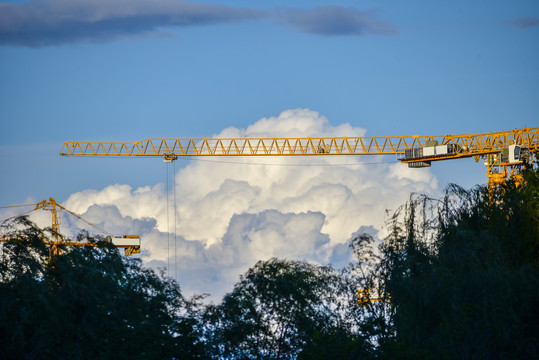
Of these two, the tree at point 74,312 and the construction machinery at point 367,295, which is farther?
the construction machinery at point 367,295

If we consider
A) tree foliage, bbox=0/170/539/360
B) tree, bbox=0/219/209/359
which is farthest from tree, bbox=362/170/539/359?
tree, bbox=0/219/209/359

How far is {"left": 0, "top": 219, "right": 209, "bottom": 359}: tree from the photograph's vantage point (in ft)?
167

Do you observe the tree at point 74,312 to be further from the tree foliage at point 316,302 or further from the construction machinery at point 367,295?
the construction machinery at point 367,295

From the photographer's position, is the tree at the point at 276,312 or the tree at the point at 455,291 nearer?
the tree at the point at 455,291

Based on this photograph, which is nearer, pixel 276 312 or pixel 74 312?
pixel 74 312

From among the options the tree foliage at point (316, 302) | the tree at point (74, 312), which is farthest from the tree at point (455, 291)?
the tree at point (74, 312)

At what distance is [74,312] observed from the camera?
175 ft

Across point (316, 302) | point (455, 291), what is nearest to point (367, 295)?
point (316, 302)

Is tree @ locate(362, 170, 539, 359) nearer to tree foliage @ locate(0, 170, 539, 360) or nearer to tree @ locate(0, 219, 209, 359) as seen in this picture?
tree foliage @ locate(0, 170, 539, 360)

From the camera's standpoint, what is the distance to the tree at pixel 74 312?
51.0 metres

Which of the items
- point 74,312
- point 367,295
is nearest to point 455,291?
point 367,295

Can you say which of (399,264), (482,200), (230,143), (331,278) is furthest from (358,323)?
(230,143)

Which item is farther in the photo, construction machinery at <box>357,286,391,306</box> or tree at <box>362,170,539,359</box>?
construction machinery at <box>357,286,391,306</box>

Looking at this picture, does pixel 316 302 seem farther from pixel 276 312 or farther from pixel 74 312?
pixel 74 312
